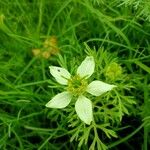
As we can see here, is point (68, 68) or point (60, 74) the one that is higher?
point (60, 74)

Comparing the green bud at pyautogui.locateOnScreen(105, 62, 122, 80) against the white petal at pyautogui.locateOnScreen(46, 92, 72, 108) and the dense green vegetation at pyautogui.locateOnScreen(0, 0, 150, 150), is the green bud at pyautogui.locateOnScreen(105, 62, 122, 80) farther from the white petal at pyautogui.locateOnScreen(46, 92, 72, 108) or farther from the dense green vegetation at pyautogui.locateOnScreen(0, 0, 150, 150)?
the white petal at pyautogui.locateOnScreen(46, 92, 72, 108)

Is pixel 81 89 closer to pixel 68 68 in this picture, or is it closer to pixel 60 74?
pixel 60 74

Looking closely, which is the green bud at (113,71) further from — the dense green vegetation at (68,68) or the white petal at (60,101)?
the white petal at (60,101)

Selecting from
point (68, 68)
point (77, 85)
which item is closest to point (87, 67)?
point (77, 85)

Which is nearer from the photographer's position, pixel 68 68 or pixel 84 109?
pixel 84 109

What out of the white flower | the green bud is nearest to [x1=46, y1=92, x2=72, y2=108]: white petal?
the white flower

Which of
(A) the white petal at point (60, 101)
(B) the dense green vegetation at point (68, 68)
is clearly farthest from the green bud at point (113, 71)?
(A) the white petal at point (60, 101)

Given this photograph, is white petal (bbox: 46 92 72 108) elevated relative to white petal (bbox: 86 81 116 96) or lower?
lower
